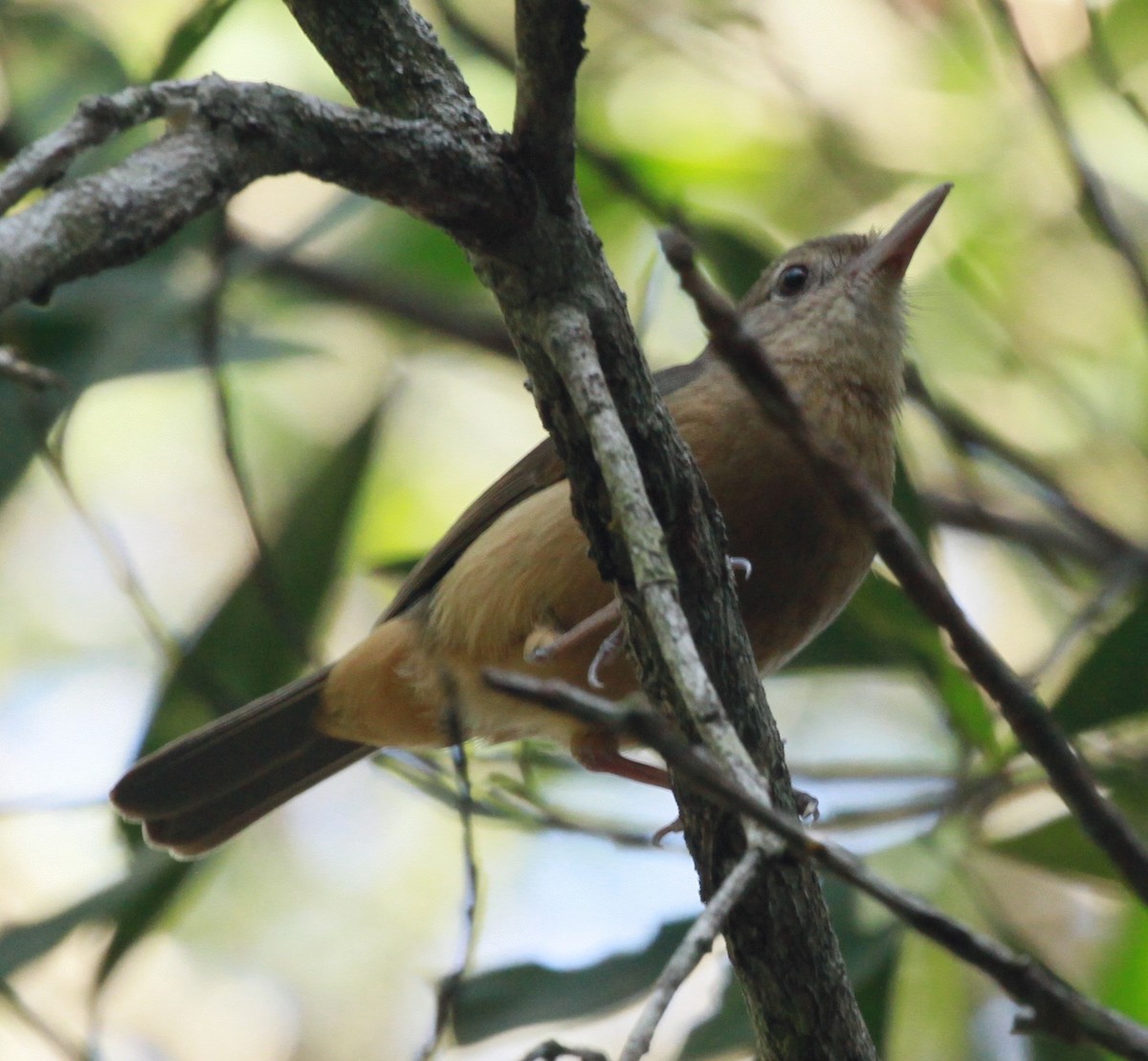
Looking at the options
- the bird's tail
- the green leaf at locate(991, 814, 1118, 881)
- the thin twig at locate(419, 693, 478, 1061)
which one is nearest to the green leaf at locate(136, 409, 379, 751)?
the bird's tail

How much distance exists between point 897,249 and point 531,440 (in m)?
2.91

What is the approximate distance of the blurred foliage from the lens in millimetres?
4473

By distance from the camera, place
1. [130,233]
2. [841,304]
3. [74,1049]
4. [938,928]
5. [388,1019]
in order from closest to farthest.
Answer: [938,928] → [130,233] → [74,1049] → [841,304] → [388,1019]

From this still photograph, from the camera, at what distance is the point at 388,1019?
7332 millimetres

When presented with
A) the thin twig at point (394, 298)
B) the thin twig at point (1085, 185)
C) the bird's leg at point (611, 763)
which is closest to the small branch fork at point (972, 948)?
the bird's leg at point (611, 763)

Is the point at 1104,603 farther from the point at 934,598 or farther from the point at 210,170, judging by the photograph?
the point at 210,170

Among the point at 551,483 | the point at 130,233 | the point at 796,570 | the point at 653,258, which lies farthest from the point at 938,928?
the point at 653,258

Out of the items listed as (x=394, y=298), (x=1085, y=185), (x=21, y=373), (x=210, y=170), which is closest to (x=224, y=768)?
(x=394, y=298)

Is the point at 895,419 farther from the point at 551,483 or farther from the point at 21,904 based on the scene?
the point at 21,904

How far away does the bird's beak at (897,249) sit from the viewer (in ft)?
14.5

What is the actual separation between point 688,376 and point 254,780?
187cm

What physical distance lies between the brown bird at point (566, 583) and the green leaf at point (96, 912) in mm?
140

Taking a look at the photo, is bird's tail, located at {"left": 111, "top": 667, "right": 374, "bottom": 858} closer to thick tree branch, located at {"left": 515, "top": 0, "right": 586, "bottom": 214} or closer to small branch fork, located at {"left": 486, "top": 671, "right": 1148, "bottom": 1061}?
thick tree branch, located at {"left": 515, "top": 0, "right": 586, "bottom": 214}

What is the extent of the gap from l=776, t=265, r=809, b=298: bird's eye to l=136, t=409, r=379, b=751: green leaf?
162 cm
